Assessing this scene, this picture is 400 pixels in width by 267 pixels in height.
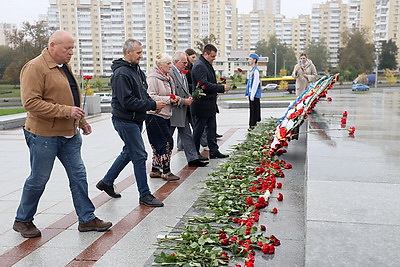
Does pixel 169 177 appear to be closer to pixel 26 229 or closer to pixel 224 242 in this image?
pixel 26 229

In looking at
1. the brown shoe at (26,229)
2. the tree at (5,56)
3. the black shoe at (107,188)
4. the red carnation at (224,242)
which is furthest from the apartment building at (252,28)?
the red carnation at (224,242)

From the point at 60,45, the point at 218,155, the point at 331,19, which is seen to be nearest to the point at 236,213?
the point at 60,45

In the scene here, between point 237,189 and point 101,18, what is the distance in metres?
89.6

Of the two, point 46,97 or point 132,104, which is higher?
point 46,97

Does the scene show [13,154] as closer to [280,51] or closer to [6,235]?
[6,235]

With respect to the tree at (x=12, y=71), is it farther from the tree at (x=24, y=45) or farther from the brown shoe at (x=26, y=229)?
the brown shoe at (x=26, y=229)

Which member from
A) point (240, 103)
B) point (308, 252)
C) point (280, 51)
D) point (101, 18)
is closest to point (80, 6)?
point (101, 18)

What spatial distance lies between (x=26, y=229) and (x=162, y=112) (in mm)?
2334

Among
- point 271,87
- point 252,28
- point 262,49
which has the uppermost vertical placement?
point 252,28

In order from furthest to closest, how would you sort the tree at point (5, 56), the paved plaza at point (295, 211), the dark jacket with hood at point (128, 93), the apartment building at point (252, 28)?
1. the apartment building at point (252, 28)
2. the tree at point (5, 56)
3. the dark jacket with hood at point (128, 93)
4. the paved plaza at point (295, 211)

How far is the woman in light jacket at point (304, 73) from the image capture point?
A: 10.8 meters

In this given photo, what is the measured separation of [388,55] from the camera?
7156 cm

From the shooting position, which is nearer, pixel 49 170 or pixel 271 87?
pixel 49 170

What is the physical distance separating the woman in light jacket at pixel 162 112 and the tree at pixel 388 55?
72.6 metres
